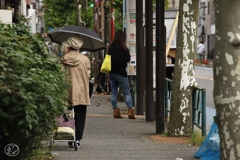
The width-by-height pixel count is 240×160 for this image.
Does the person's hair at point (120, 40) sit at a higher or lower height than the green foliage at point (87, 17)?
higher

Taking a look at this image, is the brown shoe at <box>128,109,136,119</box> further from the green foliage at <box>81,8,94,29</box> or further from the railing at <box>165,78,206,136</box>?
the green foliage at <box>81,8,94,29</box>

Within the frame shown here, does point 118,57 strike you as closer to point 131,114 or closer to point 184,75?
point 131,114

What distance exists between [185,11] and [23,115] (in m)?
7.13

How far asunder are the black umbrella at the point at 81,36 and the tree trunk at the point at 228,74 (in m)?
5.00

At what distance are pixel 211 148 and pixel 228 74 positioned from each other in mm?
3508

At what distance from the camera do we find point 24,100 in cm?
591

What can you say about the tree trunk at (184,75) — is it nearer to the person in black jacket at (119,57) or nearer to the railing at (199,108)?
the railing at (199,108)

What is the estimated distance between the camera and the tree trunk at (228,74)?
20.7ft

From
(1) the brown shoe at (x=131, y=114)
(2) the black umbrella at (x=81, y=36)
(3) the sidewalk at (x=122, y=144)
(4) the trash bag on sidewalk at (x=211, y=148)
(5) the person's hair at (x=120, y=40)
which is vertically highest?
(2) the black umbrella at (x=81, y=36)

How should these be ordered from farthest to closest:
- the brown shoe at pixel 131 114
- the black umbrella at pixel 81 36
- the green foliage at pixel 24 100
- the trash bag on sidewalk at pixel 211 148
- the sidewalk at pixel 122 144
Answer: the brown shoe at pixel 131 114 → the black umbrella at pixel 81 36 → the sidewalk at pixel 122 144 → the trash bag on sidewalk at pixel 211 148 → the green foliage at pixel 24 100

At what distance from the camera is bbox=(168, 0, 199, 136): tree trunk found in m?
12.6

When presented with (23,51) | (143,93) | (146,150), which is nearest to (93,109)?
(143,93)

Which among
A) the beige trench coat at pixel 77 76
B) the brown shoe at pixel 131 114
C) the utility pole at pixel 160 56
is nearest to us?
the beige trench coat at pixel 77 76

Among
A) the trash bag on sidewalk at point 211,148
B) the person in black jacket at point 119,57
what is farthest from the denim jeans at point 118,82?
the trash bag on sidewalk at point 211,148
